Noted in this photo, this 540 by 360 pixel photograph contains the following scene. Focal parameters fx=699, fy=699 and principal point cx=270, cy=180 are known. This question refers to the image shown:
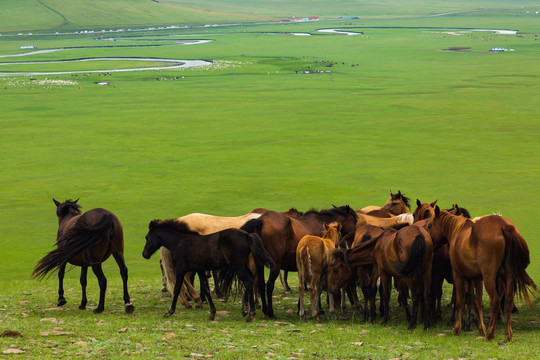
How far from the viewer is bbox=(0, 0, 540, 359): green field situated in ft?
38.3

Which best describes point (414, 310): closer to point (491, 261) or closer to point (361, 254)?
point (361, 254)

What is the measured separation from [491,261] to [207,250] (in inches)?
202

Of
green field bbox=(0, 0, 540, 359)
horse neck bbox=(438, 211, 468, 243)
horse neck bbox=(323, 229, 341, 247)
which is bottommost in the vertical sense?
green field bbox=(0, 0, 540, 359)

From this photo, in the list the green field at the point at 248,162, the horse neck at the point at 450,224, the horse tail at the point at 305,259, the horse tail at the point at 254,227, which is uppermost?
the horse neck at the point at 450,224

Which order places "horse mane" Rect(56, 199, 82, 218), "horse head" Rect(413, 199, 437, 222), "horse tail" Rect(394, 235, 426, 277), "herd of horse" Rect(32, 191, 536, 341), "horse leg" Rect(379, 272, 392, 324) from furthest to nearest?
"horse mane" Rect(56, 199, 82, 218) < "horse head" Rect(413, 199, 437, 222) < "horse leg" Rect(379, 272, 392, 324) < "horse tail" Rect(394, 235, 426, 277) < "herd of horse" Rect(32, 191, 536, 341)

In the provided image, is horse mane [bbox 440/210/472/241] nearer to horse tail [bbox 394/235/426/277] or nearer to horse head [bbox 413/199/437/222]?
horse tail [bbox 394/235/426/277]

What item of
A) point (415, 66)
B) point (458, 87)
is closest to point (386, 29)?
point (415, 66)

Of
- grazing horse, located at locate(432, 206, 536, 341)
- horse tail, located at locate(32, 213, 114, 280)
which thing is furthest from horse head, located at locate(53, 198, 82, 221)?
grazing horse, located at locate(432, 206, 536, 341)

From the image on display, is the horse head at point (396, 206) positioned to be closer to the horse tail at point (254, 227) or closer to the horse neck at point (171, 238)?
the horse tail at point (254, 227)

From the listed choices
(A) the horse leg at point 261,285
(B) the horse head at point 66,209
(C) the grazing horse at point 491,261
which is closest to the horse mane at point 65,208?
(B) the horse head at point 66,209

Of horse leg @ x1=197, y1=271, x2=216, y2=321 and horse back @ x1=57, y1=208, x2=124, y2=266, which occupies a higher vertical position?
horse back @ x1=57, y1=208, x2=124, y2=266

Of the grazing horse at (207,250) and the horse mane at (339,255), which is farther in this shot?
the horse mane at (339,255)

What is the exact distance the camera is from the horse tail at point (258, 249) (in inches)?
515

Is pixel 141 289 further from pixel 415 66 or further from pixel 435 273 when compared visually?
pixel 415 66
